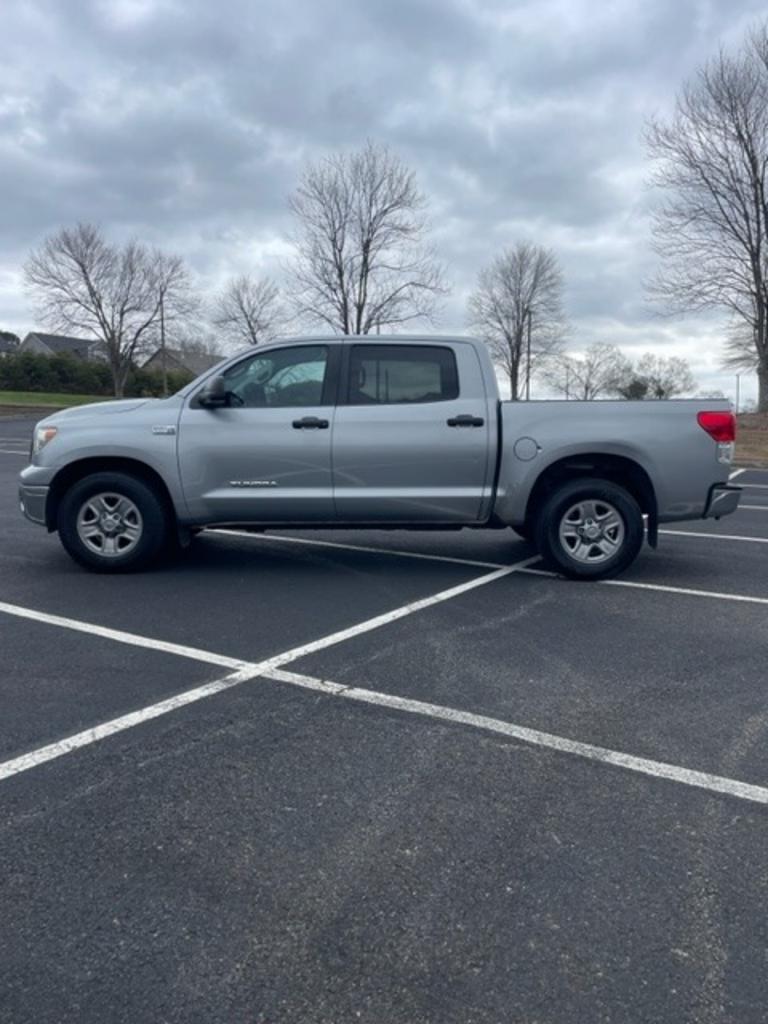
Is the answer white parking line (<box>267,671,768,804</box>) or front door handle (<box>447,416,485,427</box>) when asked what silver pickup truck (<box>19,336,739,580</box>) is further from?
white parking line (<box>267,671,768,804</box>)

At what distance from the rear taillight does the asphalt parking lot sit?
150cm

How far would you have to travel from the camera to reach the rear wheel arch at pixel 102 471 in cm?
720

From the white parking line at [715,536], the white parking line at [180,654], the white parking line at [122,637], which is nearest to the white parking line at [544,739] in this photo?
the white parking line at [180,654]

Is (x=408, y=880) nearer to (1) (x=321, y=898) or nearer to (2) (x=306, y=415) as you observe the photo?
(1) (x=321, y=898)

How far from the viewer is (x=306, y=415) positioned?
Answer: 7.14 m

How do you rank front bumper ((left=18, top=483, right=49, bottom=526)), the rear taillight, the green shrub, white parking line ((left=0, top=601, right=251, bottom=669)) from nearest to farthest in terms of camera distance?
white parking line ((left=0, top=601, right=251, bottom=669)) → the rear taillight → front bumper ((left=18, top=483, right=49, bottom=526)) → the green shrub

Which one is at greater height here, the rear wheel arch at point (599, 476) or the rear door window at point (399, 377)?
the rear door window at point (399, 377)

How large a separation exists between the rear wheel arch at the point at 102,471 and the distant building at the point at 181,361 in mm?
53353

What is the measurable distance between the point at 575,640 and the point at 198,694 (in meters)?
2.40

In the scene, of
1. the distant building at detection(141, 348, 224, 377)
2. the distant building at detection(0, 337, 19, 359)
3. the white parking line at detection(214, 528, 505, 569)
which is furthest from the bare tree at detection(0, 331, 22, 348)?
the white parking line at detection(214, 528, 505, 569)

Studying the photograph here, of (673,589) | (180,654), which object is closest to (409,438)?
(673,589)

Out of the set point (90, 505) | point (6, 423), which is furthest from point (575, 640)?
point (6, 423)

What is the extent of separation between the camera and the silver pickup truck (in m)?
7.08

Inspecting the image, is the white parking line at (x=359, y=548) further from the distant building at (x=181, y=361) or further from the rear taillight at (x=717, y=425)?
the distant building at (x=181, y=361)
